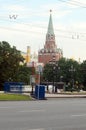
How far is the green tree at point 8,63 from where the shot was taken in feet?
325

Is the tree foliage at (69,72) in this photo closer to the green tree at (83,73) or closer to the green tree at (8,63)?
the green tree at (83,73)

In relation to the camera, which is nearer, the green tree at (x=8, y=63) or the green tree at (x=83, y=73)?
the green tree at (x=8, y=63)

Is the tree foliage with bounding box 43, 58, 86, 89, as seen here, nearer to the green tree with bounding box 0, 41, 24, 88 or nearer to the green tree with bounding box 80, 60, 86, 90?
the green tree with bounding box 80, 60, 86, 90

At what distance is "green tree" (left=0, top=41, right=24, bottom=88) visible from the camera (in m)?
99.1

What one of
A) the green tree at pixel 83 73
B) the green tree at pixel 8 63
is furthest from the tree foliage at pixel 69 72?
the green tree at pixel 8 63

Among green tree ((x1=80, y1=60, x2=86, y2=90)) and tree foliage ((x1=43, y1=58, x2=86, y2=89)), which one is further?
green tree ((x1=80, y1=60, x2=86, y2=90))

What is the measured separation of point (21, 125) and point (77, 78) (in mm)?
133662

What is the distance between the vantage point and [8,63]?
324 ft

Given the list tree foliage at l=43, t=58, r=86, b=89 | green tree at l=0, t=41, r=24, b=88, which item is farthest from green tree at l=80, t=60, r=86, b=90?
green tree at l=0, t=41, r=24, b=88

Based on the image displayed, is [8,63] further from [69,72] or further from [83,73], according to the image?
[83,73]

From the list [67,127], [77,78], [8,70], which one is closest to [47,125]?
[67,127]

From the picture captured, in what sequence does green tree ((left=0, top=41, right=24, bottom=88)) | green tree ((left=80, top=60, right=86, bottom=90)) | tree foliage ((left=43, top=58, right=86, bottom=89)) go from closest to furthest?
green tree ((left=0, top=41, right=24, bottom=88)) → tree foliage ((left=43, top=58, right=86, bottom=89)) → green tree ((left=80, top=60, right=86, bottom=90))

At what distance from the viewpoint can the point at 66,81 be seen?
500 feet

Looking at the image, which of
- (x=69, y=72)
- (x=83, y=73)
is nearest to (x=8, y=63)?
(x=69, y=72)
